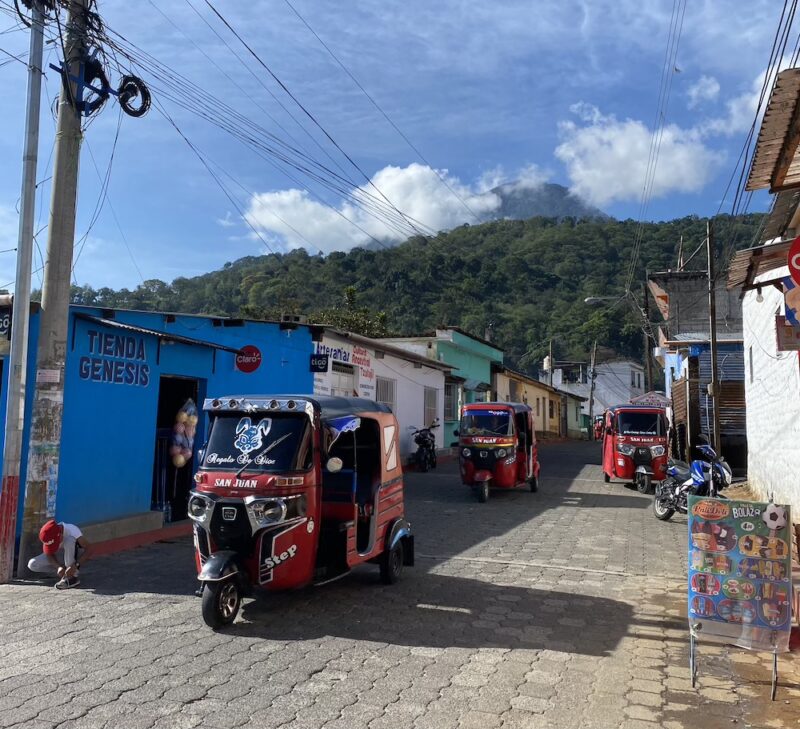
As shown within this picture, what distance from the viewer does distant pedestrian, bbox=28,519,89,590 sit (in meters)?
7.04

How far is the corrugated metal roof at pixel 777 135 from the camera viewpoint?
4.70 metres

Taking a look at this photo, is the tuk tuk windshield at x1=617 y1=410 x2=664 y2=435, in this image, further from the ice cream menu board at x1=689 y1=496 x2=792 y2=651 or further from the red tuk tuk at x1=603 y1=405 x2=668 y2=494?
the ice cream menu board at x1=689 y1=496 x2=792 y2=651

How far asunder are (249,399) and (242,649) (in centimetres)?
235

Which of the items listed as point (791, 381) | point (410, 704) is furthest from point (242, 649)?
point (791, 381)

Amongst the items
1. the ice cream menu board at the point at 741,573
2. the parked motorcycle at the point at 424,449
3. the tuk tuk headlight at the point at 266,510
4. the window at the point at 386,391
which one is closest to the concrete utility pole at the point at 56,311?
the tuk tuk headlight at the point at 266,510

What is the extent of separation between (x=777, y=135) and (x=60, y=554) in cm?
780

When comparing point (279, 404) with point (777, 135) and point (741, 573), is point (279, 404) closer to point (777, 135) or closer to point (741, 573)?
A: point (741, 573)

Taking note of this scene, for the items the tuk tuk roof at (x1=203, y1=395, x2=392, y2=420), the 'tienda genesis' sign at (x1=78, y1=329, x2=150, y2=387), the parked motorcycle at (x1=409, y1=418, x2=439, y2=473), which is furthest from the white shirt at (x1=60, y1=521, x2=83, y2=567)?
the parked motorcycle at (x1=409, y1=418, x2=439, y2=473)

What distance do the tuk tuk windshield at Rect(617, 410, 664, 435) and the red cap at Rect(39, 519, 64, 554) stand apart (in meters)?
14.0

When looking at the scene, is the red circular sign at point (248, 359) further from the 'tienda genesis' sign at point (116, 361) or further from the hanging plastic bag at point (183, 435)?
the 'tienda genesis' sign at point (116, 361)

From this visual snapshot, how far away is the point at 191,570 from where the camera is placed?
7965 millimetres

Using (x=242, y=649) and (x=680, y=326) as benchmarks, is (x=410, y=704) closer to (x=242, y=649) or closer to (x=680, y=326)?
(x=242, y=649)

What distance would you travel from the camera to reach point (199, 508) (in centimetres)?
614

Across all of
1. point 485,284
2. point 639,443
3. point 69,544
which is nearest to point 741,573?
point 69,544
